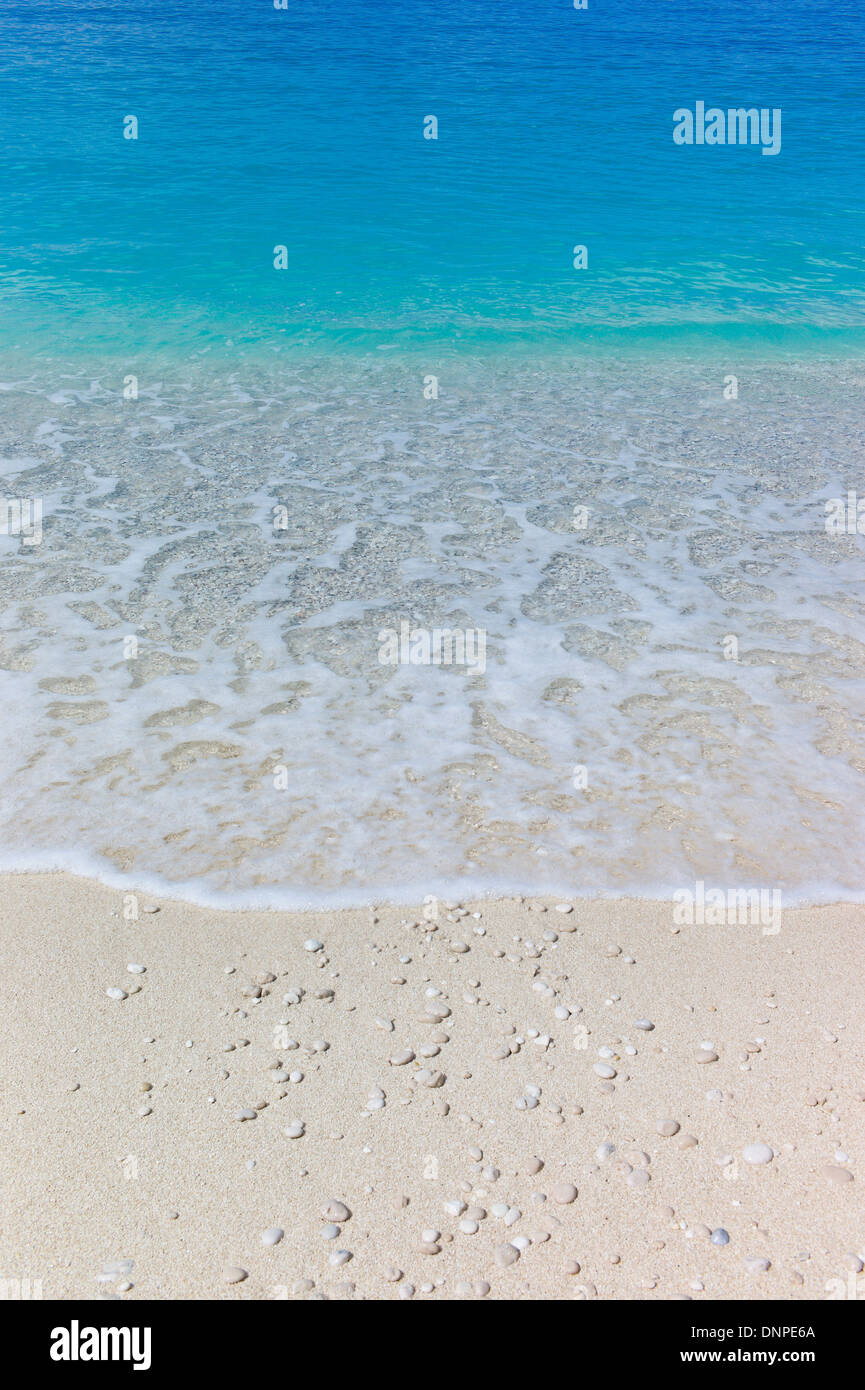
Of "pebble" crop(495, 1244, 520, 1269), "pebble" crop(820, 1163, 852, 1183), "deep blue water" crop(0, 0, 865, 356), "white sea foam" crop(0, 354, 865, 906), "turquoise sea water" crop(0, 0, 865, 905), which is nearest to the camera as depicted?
"pebble" crop(495, 1244, 520, 1269)

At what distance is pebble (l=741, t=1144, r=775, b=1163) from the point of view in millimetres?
3279

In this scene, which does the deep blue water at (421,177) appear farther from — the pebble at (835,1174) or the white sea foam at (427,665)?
the pebble at (835,1174)

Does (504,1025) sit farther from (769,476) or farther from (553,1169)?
(769,476)

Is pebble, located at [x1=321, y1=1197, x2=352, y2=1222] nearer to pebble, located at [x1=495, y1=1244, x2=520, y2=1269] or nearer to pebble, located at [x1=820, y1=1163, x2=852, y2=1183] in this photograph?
pebble, located at [x1=495, y1=1244, x2=520, y2=1269]

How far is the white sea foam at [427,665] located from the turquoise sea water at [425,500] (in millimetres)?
32

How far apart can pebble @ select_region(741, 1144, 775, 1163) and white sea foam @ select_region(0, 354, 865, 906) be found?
4.54 ft

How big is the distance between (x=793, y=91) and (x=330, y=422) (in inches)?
988

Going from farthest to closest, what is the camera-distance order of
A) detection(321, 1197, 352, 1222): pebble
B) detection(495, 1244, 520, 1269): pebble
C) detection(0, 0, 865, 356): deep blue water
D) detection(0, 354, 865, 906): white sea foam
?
1. detection(0, 0, 865, 356): deep blue water
2. detection(0, 354, 865, 906): white sea foam
3. detection(321, 1197, 352, 1222): pebble
4. detection(495, 1244, 520, 1269): pebble

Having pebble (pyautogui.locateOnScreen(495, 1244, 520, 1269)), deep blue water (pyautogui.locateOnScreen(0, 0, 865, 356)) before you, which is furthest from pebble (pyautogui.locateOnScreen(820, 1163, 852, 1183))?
deep blue water (pyautogui.locateOnScreen(0, 0, 865, 356))

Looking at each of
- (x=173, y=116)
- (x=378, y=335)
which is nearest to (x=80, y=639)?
(x=378, y=335)

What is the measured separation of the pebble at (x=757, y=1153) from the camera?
328cm

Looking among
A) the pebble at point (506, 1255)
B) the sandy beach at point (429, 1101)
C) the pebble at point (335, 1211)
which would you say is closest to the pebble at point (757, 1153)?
the sandy beach at point (429, 1101)

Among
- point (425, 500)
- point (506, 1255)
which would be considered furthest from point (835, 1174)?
point (425, 500)

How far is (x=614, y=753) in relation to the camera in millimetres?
5570
